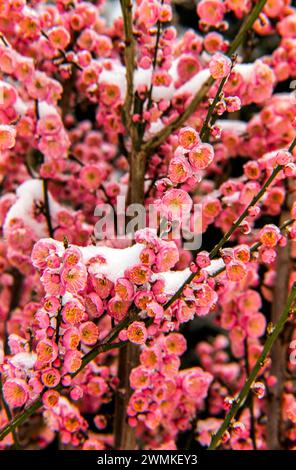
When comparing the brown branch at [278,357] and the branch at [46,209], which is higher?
the branch at [46,209]

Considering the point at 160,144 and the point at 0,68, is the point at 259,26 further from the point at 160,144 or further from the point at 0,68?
the point at 0,68

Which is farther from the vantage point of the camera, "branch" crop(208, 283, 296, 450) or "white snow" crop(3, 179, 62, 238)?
"white snow" crop(3, 179, 62, 238)

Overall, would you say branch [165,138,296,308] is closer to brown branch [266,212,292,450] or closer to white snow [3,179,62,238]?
white snow [3,179,62,238]

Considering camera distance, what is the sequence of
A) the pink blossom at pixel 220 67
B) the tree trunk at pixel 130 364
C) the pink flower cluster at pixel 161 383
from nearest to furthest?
the pink blossom at pixel 220 67, the pink flower cluster at pixel 161 383, the tree trunk at pixel 130 364

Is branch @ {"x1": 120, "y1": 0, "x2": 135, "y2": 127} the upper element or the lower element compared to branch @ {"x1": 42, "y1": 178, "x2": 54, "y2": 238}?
upper

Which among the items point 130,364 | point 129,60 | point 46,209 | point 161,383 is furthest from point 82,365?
point 129,60

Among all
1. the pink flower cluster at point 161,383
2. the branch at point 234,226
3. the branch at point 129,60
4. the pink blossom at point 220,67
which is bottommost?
the pink flower cluster at point 161,383

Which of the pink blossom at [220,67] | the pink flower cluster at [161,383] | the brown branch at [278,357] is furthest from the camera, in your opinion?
the brown branch at [278,357]

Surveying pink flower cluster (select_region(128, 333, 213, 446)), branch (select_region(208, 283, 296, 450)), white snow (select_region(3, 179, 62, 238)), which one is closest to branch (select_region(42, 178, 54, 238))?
white snow (select_region(3, 179, 62, 238))

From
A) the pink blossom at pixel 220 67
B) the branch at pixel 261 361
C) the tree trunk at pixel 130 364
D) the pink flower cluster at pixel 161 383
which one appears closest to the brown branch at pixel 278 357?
the pink flower cluster at pixel 161 383

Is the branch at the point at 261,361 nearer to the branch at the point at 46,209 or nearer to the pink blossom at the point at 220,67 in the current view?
the pink blossom at the point at 220,67

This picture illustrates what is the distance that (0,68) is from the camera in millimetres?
1336
